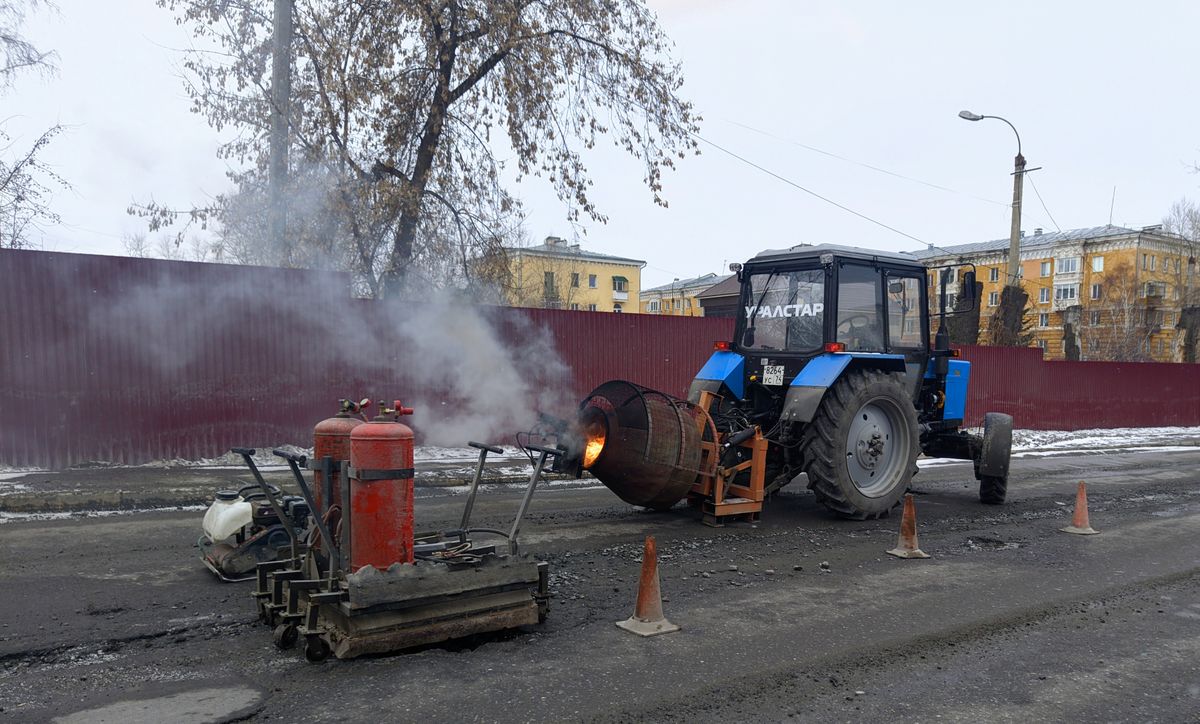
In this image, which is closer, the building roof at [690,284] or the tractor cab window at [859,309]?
the tractor cab window at [859,309]

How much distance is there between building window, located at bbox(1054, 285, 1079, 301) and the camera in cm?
5803

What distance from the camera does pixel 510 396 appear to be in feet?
34.3

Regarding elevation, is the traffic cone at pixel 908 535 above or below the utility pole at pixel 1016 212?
below

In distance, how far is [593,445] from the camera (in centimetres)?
647

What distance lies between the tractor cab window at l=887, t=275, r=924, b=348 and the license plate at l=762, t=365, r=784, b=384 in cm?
132

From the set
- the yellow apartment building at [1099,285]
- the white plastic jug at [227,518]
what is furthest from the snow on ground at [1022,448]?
the yellow apartment building at [1099,285]

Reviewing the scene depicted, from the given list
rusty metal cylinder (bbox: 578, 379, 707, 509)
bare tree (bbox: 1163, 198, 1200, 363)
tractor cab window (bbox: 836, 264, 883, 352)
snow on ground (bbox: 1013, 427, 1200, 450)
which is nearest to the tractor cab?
tractor cab window (bbox: 836, 264, 883, 352)

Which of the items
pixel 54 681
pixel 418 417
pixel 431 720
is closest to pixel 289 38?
pixel 418 417

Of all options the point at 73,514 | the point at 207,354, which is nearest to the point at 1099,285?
the point at 207,354

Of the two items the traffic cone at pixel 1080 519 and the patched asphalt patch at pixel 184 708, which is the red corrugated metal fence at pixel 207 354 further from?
the traffic cone at pixel 1080 519

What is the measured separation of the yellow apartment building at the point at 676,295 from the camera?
7256cm

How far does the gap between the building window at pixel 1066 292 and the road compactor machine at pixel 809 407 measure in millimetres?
57568

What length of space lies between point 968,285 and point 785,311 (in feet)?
6.92

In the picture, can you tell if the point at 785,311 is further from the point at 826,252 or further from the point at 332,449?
the point at 332,449
